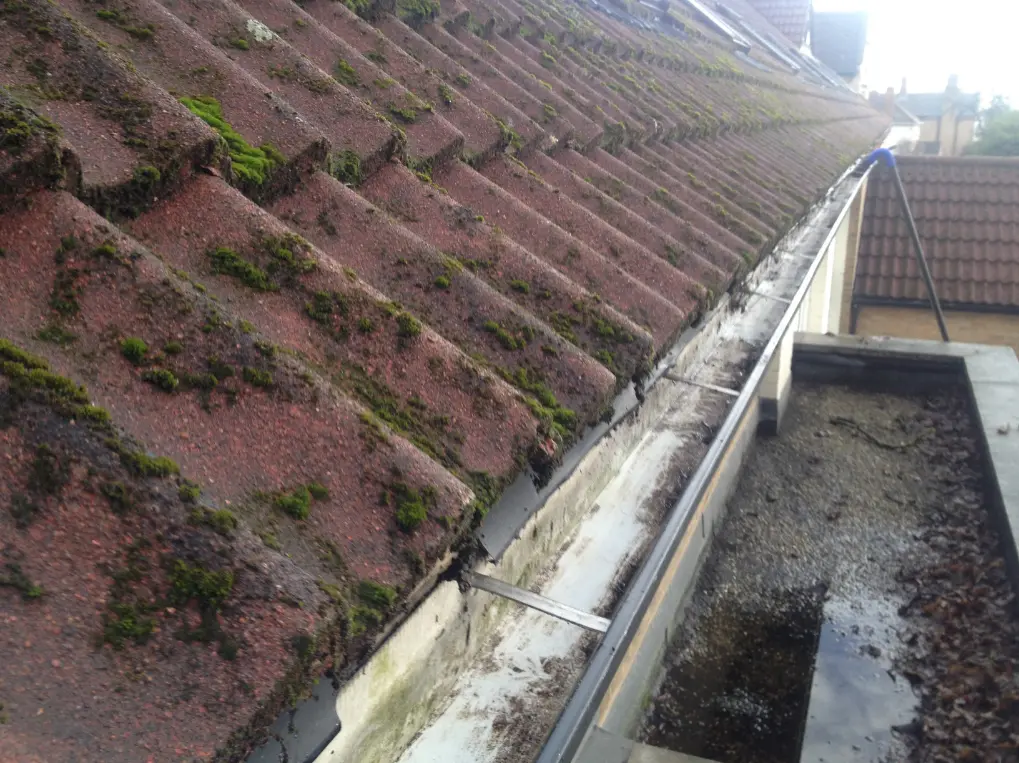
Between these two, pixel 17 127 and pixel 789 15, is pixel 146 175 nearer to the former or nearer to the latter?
pixel 17 127

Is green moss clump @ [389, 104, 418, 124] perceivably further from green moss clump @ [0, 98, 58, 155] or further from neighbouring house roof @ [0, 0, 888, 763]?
green moss clump @ [0, 98, 58, 155]

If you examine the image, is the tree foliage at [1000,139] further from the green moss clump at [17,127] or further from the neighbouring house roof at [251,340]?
the green moss clump at [17,127]

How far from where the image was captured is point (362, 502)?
1.08m

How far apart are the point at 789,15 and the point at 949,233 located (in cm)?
1174

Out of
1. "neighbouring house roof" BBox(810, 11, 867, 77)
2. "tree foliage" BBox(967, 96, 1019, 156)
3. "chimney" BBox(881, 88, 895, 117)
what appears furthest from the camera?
"chimney" BBox(881, 88, 895, 117)

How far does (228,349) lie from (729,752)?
95.9 inches

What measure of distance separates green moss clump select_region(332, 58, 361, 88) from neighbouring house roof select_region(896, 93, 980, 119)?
4426 cm

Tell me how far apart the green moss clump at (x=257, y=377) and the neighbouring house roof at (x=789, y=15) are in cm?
2176

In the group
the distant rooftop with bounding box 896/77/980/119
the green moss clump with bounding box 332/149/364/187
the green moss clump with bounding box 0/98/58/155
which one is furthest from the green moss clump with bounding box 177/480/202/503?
the distant rooftop with bounding box 896/77/980/119

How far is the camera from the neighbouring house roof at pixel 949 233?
1093 centimetres

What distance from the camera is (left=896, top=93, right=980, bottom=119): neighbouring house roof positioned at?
39844mm

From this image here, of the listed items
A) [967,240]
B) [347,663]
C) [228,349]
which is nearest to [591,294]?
[228,349]

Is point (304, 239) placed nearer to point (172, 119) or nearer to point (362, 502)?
point (172, 119)

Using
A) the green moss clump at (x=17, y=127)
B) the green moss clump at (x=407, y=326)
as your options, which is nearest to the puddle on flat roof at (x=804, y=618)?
the green moss clump at (x=407, y=326)
